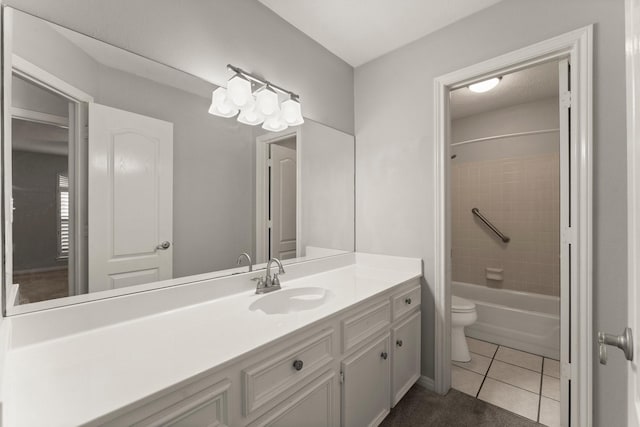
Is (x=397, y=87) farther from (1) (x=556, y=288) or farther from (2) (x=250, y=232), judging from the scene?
(1) (x=556, y=288)

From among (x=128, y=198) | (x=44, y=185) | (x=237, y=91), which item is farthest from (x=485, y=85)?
(x=44, y=185)

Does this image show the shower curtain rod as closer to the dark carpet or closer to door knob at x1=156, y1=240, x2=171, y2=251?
the dark carpet

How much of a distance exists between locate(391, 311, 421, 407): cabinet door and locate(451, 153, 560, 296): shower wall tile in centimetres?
177

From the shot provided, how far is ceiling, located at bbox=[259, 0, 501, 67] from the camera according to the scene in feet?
5.45

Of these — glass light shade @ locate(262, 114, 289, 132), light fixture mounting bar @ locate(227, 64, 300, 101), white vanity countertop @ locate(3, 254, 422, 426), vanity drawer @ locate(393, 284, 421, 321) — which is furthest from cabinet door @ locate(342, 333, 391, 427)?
light fixture mounting bar @ locate(227, 64, 300, 101)

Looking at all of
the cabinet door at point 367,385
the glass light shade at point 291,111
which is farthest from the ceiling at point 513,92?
the cabinet door at point 367,385

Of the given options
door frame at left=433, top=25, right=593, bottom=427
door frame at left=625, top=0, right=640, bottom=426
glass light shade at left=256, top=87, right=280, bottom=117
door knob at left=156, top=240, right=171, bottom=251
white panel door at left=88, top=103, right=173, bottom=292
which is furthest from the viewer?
glass light shade at left=256, top=87, right=280, bottom=117

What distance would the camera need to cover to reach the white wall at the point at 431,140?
130cm

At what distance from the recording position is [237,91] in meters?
1.45

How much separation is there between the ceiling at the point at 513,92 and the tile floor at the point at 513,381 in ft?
7.20

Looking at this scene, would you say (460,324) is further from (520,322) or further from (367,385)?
(367,385)

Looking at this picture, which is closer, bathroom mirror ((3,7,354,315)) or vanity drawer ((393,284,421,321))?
bathroom mirror ((3,7,354,315))

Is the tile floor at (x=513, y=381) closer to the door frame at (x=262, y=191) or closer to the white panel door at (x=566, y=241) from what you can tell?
the white panel door at (x=566, y=241)

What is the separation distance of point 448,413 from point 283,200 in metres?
1.61
